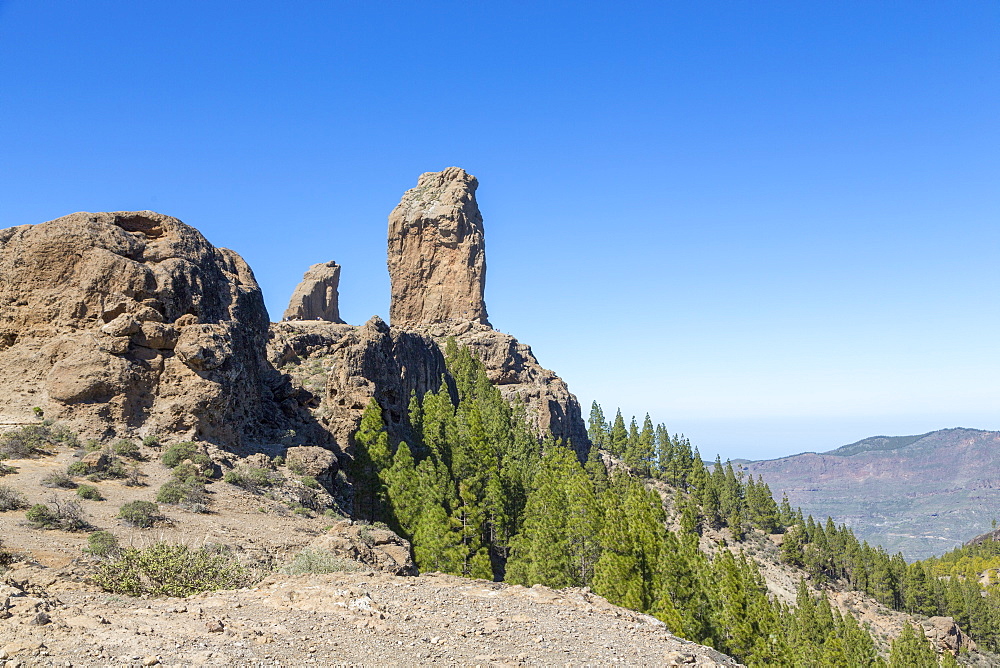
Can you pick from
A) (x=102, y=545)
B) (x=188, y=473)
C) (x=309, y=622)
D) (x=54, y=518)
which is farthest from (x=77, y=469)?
(x=309, y=622)

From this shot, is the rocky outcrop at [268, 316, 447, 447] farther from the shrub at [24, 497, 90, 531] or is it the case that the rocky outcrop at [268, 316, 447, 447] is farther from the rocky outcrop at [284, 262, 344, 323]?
the rocky outcrop at [284, 262, 344, 323]

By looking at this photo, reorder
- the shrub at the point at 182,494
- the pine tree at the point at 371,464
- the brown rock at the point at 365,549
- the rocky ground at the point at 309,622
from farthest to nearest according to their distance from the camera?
the pine tree at the point at 371,464
the shrub at the point at 182,494
the brown rock at the point at 365,549
the rocky ground at the point at 309,622

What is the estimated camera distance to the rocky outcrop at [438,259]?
304 feet

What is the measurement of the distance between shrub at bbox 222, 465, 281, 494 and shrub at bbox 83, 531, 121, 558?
732 cm

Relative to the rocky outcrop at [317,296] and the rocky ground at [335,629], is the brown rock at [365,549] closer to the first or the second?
the rocky ground at [335,629]

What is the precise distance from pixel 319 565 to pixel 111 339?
1463cm

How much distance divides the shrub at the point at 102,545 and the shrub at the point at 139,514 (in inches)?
74.3

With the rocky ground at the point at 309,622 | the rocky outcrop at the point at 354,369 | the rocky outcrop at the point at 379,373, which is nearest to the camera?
the rocky ground at the point at 309,622

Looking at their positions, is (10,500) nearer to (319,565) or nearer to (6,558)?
(6,558)

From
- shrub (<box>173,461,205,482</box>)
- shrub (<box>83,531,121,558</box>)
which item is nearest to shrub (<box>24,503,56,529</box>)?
shrub (<box>83,531,121,558</box>)

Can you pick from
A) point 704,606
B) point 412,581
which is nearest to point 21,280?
point 412,581

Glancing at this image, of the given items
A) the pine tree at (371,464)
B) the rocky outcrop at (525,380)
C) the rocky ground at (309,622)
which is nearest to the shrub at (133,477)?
the rocky ground at (309,622)

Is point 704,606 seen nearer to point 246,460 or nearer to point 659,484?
point 246,460

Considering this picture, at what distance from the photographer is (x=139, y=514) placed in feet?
55.3
